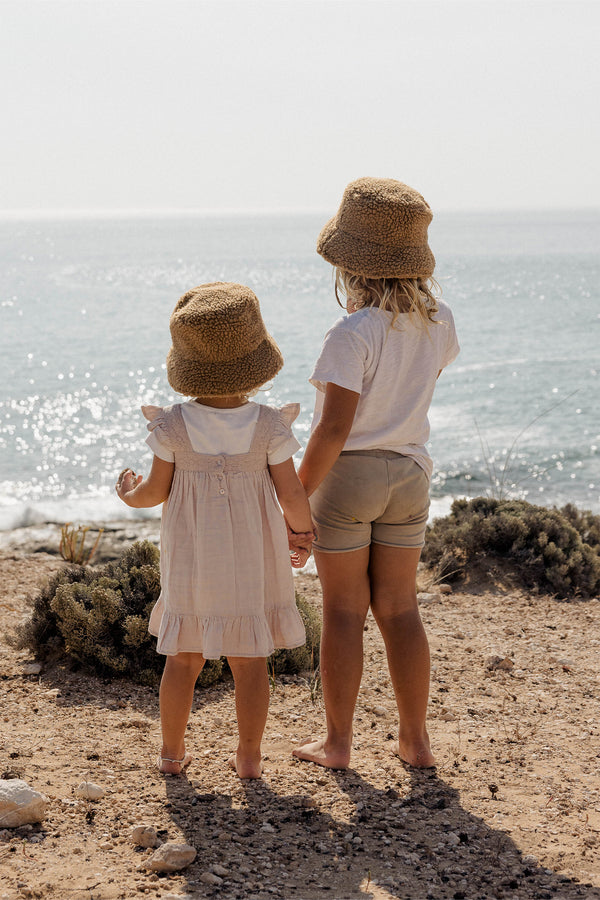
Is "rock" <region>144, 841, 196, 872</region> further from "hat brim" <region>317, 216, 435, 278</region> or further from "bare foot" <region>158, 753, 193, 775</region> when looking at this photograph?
"hat brim" <region>317, 216, 435, 278</region>

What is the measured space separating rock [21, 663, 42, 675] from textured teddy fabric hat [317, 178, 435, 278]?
8.87 feet

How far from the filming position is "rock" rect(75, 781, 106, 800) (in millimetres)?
3098

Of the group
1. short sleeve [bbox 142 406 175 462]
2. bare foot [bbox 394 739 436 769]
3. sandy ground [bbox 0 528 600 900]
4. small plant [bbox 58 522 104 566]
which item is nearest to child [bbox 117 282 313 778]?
short sleeve [bbox 142 406 175 462]

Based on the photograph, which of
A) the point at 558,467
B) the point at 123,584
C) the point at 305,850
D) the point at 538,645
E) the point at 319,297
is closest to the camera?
the point at 305,850

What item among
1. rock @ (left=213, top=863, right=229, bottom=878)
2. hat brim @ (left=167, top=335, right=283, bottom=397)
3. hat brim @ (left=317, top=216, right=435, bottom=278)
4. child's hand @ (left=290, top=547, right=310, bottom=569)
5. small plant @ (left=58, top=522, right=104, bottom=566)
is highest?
hat brim @ (left=317, top=216, right=435, bottom=278)

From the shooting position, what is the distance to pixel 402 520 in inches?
125

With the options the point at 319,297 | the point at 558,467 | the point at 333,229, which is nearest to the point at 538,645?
the point at 333,229

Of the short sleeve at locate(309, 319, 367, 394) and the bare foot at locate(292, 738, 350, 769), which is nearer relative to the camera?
the short sleeve at locate(309, 319, 367, 394)

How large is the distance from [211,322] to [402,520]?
1.00 meters

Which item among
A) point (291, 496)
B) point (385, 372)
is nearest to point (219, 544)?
point (291, 496)

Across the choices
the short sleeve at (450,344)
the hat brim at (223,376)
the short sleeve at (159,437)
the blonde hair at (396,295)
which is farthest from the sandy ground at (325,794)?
the blonde hair at (396,295)

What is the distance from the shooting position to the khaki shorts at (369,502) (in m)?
3.08

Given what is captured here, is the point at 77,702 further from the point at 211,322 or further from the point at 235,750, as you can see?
the point at 211,322

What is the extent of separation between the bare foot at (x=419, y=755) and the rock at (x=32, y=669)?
2029 mm
